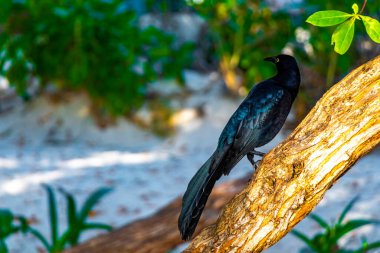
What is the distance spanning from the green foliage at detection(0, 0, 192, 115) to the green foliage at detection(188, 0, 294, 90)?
1.33 feet

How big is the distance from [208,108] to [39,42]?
186 centimetres

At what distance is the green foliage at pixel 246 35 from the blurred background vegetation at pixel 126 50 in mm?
10

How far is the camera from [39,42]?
6992mm

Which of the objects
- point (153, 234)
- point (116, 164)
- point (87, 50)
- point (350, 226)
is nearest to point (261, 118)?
point (350, 226)

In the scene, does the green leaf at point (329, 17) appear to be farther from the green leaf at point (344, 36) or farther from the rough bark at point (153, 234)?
the rough bark at point (153, 234)

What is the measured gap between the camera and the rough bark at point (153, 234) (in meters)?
3.52

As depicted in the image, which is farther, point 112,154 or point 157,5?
point 157,5

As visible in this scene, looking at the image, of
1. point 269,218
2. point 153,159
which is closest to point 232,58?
point 153,159

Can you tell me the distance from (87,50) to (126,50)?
42 cm

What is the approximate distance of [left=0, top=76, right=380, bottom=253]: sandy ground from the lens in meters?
4.70

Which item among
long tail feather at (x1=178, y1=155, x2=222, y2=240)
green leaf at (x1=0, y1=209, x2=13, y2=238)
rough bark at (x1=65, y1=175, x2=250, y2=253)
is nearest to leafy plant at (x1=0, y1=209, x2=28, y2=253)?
green leaf at (x1=0, y1=209, x2=13, y2=238)

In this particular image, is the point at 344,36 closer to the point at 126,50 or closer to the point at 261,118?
the point at 261,118

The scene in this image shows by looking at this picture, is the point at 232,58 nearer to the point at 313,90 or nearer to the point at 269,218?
the point at 313,90

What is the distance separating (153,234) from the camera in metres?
3.58
